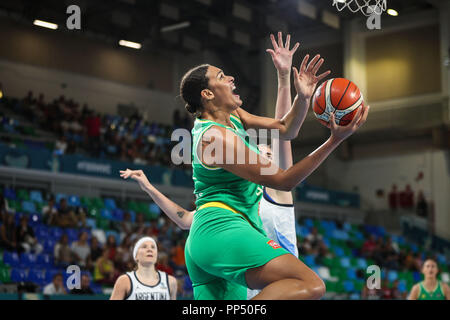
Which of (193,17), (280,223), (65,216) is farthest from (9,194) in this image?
(193,17)

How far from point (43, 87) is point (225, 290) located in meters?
17.7

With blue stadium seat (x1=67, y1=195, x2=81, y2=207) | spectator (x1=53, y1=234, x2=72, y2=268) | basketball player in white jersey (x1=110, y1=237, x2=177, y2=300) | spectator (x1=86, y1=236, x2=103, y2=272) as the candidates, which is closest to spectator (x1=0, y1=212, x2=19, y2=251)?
spectator (x1=53, y1=234, x2=72, y2=268)

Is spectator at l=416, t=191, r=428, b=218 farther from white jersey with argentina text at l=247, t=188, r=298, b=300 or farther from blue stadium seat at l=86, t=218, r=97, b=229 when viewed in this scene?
white jersey with argentina text at l=247, t=188, r=298, b=300

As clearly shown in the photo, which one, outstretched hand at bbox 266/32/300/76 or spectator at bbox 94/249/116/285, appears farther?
spectator at bbox 94/249/116/285

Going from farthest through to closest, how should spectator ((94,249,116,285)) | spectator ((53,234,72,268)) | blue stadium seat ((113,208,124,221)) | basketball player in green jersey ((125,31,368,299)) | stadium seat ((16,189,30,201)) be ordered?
blue stadium seat ((113,208,124,221)) → stadium seat ((16,189,30,201)) → spectator ((53,234,72,268)) → spectator ((94,249,116,285)) → basketball player in green jersey ((125,31,368,299))

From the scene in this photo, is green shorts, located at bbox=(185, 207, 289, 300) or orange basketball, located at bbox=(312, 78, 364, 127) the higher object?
orange basketball, located at bbox=(312, 78, 364, 127)

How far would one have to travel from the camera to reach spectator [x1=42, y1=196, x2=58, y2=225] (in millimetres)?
11477

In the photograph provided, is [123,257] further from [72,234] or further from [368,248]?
[368,248]

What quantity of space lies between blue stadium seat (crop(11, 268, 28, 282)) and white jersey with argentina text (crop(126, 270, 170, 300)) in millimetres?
4123

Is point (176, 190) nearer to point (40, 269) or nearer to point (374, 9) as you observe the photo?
point (40, 269)

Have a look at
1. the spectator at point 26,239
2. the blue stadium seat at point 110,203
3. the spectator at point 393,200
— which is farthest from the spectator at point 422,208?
the spectator at point 26,239

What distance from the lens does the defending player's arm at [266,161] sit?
312 cm

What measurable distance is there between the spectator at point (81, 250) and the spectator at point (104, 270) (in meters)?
0.25
